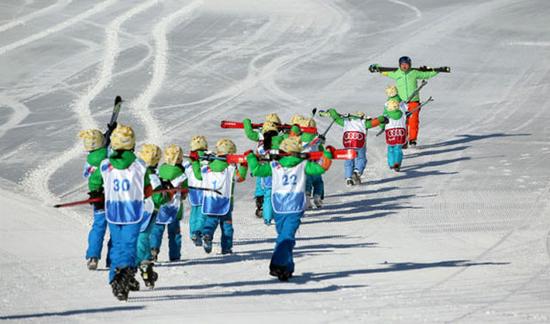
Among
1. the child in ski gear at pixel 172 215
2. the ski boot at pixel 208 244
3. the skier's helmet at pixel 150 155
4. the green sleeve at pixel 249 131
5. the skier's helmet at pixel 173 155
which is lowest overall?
the ski boot at pixel 208 244

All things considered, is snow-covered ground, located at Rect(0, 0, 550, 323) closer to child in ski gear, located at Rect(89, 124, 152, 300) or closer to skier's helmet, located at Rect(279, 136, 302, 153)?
child in ski gear, located at Rect(89, 124, 152, 300)

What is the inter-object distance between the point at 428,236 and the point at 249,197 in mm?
4565

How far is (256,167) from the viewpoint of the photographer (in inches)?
609

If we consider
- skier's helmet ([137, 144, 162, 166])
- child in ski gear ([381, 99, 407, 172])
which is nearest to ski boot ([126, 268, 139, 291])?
skier's helmet ([137, 144, 162, 166])

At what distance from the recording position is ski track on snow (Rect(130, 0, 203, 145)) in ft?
92.2

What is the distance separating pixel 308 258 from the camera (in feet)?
55.9

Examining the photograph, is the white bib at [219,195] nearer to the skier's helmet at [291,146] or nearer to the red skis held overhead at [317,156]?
the red skis held overhead at [317,156]

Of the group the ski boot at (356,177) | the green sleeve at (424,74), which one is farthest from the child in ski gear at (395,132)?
the green sleeve at (424,74)

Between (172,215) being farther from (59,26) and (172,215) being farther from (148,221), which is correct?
(59,26)

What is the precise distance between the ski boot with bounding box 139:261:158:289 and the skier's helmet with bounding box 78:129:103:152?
1860 millimetres

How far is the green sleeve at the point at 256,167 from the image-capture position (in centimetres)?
1547

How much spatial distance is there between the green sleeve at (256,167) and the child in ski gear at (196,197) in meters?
2.14

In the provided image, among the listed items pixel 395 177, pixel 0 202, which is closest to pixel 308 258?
pixel 0 202

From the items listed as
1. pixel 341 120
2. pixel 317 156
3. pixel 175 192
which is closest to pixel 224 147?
pixel 317 156
